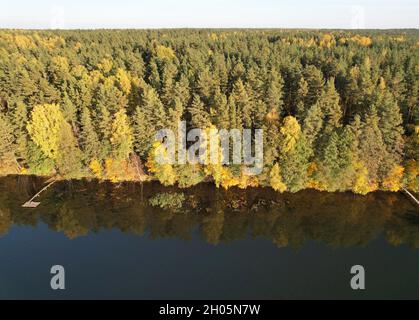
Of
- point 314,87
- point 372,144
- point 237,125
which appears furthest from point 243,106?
→ point 372,144

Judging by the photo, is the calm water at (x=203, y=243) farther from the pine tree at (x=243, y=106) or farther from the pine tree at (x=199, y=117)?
the pine tree at (x=243, y=106)

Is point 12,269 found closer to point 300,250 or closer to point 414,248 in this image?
point 300,250

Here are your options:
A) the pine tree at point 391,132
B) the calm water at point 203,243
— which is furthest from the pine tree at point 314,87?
the calm water at point 203,243

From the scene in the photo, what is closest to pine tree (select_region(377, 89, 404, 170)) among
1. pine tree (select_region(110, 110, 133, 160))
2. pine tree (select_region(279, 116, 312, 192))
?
pine tree (select_region(279, 116, 312, 192))

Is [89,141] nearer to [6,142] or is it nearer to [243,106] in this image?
[6,142]

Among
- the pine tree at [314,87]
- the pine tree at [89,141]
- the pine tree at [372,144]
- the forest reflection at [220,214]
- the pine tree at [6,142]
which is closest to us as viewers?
the forest reflection at [220,214]

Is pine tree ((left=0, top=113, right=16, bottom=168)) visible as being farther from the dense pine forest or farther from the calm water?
the calm water
